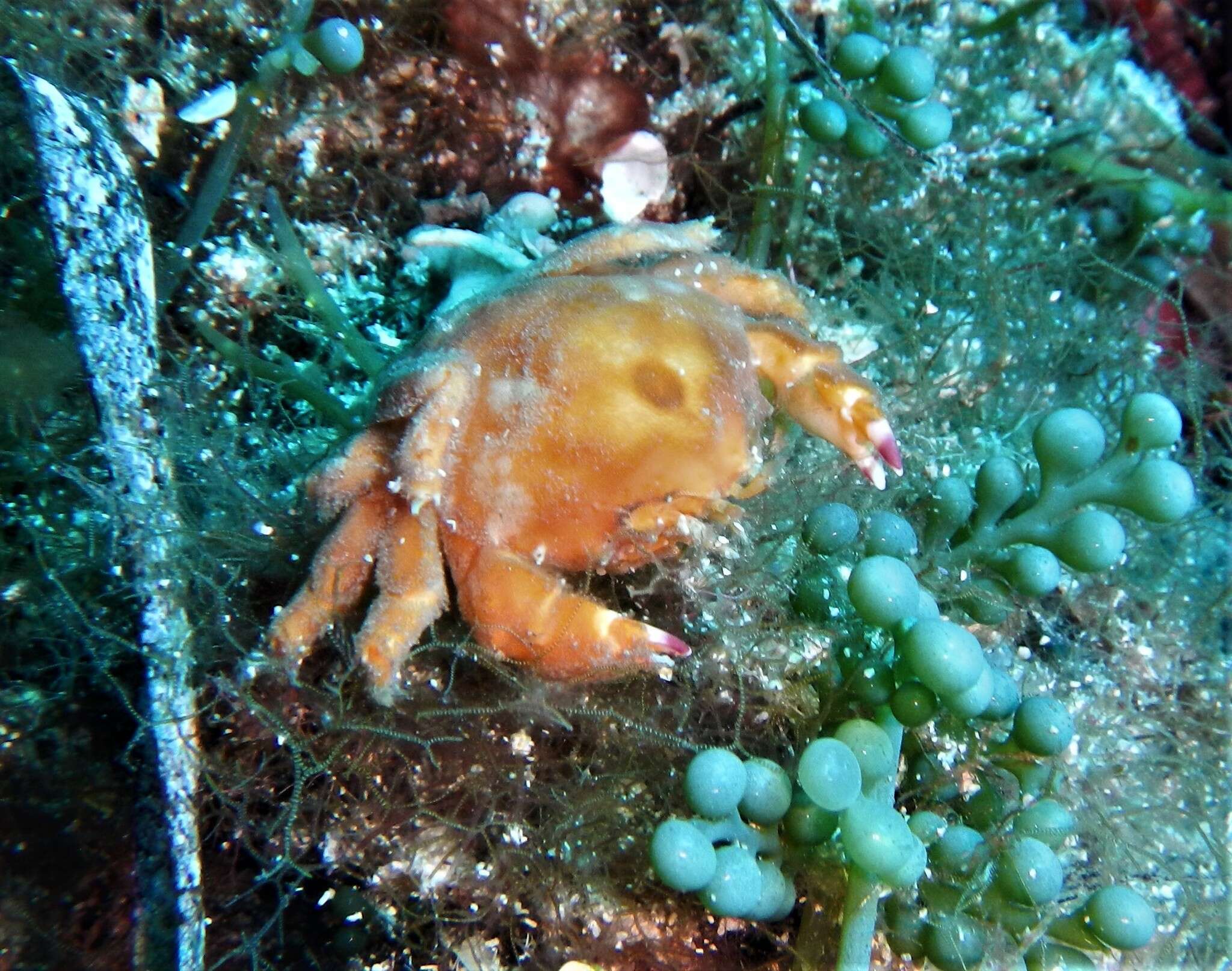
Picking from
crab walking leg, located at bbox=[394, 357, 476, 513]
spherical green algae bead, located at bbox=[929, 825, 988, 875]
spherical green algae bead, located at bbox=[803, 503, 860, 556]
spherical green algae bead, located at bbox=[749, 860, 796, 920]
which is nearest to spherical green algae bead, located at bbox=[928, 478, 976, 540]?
spherical green algae bead, located at bbox=[803, 503, 860, 556]

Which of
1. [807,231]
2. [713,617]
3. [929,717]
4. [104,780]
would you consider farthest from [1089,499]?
[104,780]

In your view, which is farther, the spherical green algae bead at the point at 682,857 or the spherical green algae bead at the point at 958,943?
the spherical green algae bead at the point at 958,943

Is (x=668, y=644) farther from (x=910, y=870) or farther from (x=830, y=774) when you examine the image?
(x=910, y=870)

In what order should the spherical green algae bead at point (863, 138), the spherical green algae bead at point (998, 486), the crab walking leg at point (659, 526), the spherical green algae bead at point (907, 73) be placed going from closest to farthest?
the crab walking leg at point (659, 526), the spherical green algae bead at point (998, 486), the spherical green algae bead at point (907, 73), the spherical green algae bead at point (863, 138)

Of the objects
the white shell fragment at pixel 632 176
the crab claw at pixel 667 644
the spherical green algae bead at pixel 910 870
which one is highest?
the white shell fragment at pixel 632 176

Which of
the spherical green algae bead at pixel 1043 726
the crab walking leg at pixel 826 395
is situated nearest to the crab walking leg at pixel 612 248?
the crab walking leg at pixel 826 395

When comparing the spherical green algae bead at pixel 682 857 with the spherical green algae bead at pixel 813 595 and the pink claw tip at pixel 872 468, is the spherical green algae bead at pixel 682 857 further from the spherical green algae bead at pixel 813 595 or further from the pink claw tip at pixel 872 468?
the pink claw tip at pixel 872 468
